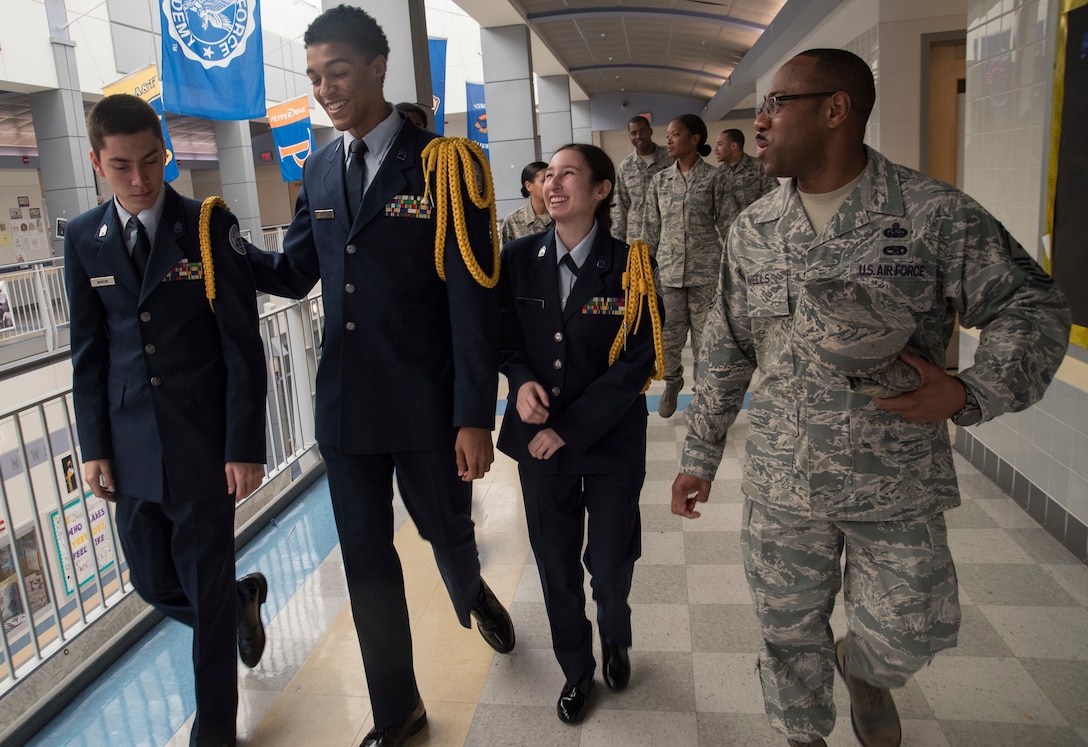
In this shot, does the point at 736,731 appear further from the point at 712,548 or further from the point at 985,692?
the point at 712,548

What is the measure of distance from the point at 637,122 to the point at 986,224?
4892 mm

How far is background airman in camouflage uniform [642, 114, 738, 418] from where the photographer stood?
198 inches

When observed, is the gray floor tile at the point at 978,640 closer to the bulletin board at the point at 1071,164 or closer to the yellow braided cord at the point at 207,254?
the bulletin board at the point at 1071,164

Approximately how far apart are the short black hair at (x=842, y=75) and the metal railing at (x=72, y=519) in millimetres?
2429

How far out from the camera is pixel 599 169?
7.55ft

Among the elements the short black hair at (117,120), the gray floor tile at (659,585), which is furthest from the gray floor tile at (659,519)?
the short black hair at (117,120)

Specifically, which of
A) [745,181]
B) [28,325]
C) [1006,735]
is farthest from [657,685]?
[28,325]

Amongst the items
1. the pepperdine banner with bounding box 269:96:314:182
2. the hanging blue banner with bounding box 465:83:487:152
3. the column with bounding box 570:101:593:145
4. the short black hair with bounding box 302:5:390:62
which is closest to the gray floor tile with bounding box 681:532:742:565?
the short black hair with bounding box 302:5:390:62

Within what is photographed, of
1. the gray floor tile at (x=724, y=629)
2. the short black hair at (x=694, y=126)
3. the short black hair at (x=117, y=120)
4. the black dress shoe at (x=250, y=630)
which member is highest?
the short black hair at (x=694, y=126)

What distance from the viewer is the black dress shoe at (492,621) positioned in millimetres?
2586

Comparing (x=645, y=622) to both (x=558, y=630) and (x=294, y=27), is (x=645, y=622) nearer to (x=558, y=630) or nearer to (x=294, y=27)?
(x=558, y=630)

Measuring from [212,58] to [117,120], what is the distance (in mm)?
3967

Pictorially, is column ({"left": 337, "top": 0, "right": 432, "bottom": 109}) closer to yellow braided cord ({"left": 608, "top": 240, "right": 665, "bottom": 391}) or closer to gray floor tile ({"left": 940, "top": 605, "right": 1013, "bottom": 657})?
yellow braided cord ({"left": 608, "top": 240, "right": 665, "bottom": 391})

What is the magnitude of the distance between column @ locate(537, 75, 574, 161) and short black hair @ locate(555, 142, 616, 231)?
13139mm
